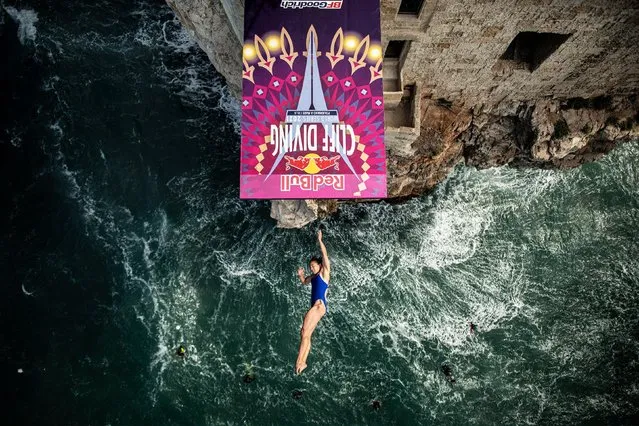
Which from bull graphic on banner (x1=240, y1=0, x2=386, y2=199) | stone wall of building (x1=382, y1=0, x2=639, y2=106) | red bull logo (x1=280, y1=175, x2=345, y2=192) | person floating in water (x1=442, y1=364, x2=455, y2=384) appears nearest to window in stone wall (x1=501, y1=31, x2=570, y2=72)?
stone wall of building (x1=382, y1=0, x2=639, y2=106)

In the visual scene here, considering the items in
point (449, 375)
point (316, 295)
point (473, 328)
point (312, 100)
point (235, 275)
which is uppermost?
point (312, 100)

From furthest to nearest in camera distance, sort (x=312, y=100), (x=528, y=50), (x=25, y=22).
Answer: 1. (x=25, y=22)
2. (x=528, y=50)
3. (x=312, y=100)

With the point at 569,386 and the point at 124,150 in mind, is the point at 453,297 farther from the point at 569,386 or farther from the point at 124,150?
the point at 124,150

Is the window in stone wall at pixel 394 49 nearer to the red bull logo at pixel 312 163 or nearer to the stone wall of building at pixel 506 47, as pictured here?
the stone wall of building at pixel 506 47

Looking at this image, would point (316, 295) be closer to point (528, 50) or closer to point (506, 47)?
point (506, 47)

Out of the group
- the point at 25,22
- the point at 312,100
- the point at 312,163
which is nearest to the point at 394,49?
the point at 312,100

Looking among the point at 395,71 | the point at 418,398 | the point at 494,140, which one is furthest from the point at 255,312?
the point at 494,140
